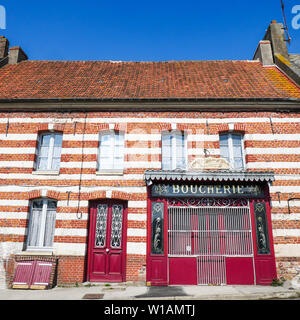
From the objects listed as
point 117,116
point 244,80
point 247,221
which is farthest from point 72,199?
point 244,80

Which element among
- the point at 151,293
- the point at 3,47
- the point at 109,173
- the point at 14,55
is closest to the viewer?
the point at 151,293

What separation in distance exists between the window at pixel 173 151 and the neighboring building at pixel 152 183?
0.04 meters

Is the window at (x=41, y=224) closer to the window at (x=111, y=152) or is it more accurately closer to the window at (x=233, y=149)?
the window at (x=111, y=152)

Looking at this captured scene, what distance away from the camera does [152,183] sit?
8.70 meters

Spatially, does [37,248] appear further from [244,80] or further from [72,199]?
[244,80]

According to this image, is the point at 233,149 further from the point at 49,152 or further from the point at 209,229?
the point at 49,152

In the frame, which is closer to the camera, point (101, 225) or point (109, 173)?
point (101, 225)

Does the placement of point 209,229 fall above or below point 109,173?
below

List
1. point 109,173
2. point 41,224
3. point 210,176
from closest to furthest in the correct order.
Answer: point 210,176 < point 41,224 < point 109,173

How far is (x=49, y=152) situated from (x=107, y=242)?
13.4ft

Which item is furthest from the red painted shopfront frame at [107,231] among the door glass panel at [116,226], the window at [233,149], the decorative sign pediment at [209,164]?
the window at [233,149]

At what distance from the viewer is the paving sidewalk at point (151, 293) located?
660 cm

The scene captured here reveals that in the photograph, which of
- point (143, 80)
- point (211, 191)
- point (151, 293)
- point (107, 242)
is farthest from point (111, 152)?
point (151, 293)

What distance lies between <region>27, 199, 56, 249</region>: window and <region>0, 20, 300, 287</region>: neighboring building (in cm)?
4
